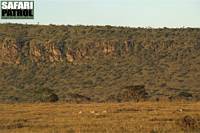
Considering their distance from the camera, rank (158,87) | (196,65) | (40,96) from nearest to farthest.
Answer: (40,96), (158,87), (196,65)

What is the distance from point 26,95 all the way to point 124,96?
12239 mm

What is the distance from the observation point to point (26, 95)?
2144 inches

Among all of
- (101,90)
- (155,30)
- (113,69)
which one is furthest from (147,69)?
(155,30)

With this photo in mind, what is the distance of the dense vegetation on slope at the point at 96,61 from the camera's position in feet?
197

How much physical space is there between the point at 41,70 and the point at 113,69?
762cm

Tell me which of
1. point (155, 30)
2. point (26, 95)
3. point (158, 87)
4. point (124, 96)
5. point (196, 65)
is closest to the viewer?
point (124, 96)

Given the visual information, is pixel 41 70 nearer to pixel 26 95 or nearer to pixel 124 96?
pixel 26 95

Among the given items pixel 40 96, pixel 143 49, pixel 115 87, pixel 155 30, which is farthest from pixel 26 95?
pixel 155 30

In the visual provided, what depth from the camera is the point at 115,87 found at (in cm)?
6056

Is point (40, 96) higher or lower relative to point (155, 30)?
lower

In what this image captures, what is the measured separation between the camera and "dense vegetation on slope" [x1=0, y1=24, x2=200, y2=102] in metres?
60.0

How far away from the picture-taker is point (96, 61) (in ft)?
223

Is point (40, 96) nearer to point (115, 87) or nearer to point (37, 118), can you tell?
point (115, 87)

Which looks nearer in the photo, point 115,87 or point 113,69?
point 115,87
